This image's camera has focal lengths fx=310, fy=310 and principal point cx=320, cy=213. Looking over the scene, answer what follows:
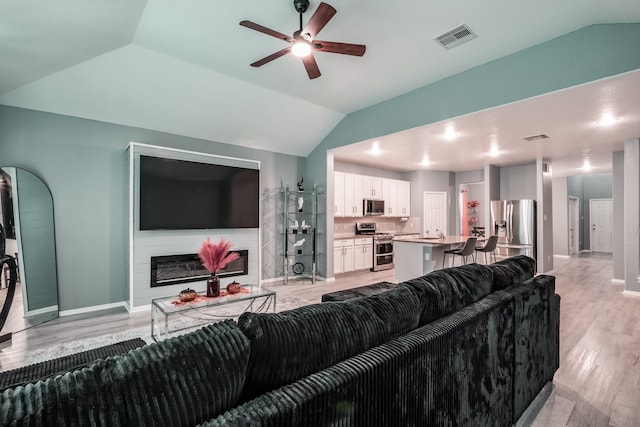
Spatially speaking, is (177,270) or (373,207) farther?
(373,207)

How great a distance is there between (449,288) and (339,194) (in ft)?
17.3

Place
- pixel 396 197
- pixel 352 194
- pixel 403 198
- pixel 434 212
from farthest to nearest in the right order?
pixel 434 212, pixel 403 198, pixel 396 197, pixel 352 194

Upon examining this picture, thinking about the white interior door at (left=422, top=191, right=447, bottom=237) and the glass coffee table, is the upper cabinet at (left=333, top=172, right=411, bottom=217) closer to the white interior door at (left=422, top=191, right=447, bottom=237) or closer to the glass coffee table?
the white interior door at (left=422, top=191, right=447, bottom=237)

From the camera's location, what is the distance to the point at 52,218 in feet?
12.8

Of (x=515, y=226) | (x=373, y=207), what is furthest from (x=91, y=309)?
(x=515, y=226)

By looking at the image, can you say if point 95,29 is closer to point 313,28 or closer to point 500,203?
point 313,28

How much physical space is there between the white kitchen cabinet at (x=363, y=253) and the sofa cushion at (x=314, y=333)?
5509mm

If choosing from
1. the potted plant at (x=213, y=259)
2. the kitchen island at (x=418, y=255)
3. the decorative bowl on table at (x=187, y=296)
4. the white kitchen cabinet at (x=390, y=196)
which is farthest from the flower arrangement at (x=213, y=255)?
the white kitchen cabinet at (x=390, y=196)

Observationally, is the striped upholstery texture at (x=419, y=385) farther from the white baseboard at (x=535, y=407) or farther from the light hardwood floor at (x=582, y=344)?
the light hardwood floor at (x=582, y=344)

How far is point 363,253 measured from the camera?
7000 mm

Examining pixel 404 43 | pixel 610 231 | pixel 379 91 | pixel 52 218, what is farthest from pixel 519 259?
pixel 610 231

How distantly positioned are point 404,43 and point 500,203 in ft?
18.0

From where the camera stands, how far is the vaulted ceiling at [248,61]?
2764 millimetres

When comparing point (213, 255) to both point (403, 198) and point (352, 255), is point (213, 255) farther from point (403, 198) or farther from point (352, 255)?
point (403, 198)
